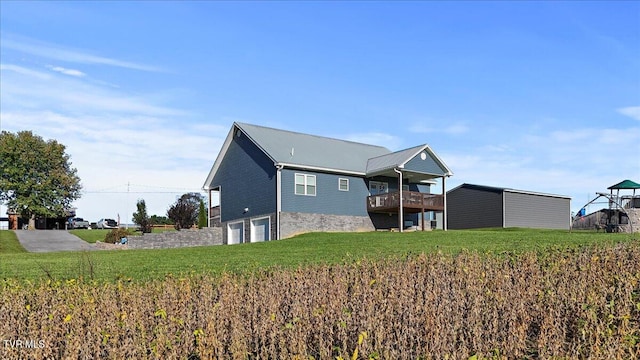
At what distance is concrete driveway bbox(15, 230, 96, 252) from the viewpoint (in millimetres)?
34875

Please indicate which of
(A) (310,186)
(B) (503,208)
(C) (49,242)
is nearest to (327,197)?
(A) (310,186)

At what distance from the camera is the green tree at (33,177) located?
177 feet

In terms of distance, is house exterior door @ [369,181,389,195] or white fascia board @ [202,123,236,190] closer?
house exterior door @ [369,181,389,195]

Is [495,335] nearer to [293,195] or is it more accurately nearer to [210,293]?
[210,293]

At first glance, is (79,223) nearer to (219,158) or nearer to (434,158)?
(219,158)

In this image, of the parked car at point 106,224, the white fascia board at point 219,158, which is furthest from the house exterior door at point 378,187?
the parked car at point 106,224

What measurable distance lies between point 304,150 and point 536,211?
1886 centimetres

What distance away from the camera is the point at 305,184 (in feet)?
94.6

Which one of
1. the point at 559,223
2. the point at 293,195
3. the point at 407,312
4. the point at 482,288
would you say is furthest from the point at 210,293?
the point at 559,223

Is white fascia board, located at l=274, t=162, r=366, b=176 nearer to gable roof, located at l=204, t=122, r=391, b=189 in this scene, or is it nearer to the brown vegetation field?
gable roof, located at l=204, t=122, r=391, b=189

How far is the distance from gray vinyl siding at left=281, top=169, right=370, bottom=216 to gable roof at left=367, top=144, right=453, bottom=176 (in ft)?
3.68

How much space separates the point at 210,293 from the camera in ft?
22.6

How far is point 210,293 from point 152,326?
49.7 inches

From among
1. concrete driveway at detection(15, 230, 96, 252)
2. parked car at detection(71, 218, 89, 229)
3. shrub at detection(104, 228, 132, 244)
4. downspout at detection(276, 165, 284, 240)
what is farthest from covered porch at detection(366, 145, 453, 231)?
parked car at detection(71, 218, 89, 229)
